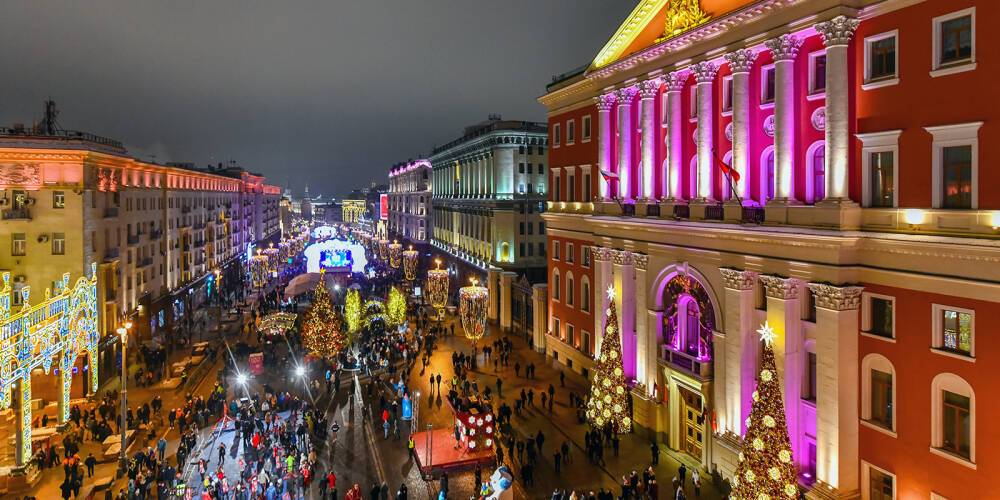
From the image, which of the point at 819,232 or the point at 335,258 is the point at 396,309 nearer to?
the point at 819,232

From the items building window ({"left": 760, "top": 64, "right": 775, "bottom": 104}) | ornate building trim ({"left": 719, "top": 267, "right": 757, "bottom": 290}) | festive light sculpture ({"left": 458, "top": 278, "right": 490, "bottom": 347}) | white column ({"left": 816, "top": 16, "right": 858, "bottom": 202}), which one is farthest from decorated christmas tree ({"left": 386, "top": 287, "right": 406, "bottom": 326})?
white column ({"left": 816, "top": 16, "right": 858, "bottom": 202})

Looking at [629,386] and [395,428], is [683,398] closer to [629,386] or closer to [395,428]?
[629,386]

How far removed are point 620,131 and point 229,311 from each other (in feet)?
149

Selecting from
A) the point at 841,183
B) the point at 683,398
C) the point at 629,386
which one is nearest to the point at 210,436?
the point at 629,386

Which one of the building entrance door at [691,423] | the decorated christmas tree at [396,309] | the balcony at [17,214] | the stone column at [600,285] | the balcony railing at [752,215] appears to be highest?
the balcony at [17,214]

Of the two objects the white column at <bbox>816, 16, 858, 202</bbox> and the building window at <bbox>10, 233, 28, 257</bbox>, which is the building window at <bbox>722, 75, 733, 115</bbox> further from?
the building window at <bbox>10, 233, 28, 257</bbox>

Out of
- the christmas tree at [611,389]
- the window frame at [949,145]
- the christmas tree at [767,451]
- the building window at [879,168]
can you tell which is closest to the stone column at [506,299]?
the christmas tree at [611,389]

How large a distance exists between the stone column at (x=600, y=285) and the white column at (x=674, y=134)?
19.1ft

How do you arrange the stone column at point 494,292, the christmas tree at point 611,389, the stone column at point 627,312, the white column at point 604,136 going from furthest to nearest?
the stone column at point 494,292 → the white column at point 604,136 → the stone column at point 627,312 → the christmas tree at point 611,389

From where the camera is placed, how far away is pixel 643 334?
2916 cm

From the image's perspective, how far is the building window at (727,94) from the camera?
24.6 m

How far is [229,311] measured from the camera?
61.0 meters

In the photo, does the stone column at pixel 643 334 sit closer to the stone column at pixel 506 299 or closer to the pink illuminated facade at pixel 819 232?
the pink illuminated facade at pixel 819 232

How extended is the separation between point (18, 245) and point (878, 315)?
42.5 meters
